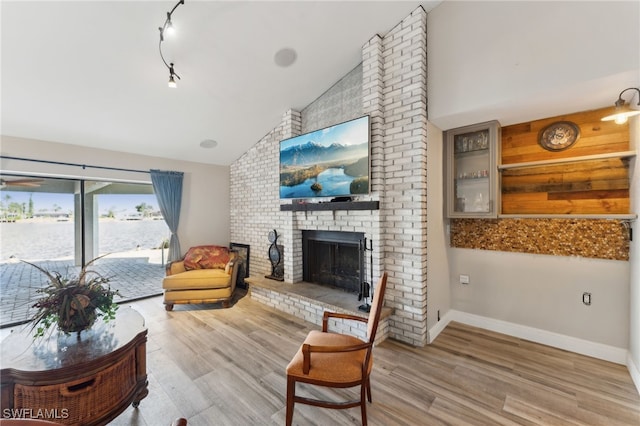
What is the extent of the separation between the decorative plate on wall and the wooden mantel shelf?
1.93 meters

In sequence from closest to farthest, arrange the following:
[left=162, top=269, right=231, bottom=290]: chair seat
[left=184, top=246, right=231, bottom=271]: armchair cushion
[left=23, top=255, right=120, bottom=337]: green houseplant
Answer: [left=23, top=255, right=120, bottom=337]: green houseplant, [left=162, top=269, right=231, bottom=290]: chair seat, [left=184, top=246, right=231, bottom=271]: armchair cushion

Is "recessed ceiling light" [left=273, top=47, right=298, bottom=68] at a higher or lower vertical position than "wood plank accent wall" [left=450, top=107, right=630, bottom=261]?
higher

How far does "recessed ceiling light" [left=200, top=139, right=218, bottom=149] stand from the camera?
4.43m

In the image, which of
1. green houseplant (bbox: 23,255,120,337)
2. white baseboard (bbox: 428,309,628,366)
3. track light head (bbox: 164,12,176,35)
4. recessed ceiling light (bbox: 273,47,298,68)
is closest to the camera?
green houseplant (bbox: 23,255,120,337)

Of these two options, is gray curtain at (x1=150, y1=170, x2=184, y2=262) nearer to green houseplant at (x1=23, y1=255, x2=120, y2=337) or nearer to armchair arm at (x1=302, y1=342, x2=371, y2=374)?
green houseplant at (x1=23, y1=255, x2=120, y2=337)

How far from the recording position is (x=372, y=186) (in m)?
3.00

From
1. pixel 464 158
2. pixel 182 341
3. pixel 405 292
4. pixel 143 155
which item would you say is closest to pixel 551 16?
pixel 464 158

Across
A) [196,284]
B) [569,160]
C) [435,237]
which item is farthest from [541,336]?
[196,284]

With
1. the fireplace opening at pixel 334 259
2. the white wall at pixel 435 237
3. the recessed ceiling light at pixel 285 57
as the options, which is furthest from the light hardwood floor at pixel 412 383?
the recessed ceiling light at pixel 285 57

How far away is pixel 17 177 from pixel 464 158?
5.76 meters

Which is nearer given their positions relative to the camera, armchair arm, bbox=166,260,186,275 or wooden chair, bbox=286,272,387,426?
wooden chair, bbox=286,272,387,426

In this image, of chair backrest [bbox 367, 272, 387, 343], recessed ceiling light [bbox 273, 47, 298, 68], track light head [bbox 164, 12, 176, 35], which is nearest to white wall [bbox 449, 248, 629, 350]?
chair backrest [bbox 367, 272, 387, 343]

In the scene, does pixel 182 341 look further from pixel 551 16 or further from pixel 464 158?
pixel 551 16

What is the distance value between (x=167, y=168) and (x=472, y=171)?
4.79 metres
